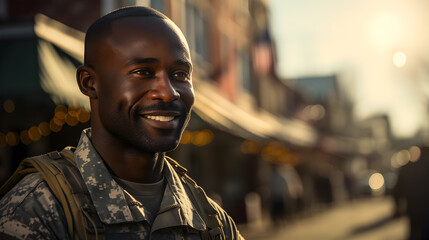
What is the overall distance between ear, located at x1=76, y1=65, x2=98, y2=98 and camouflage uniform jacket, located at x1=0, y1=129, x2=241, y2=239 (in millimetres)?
157

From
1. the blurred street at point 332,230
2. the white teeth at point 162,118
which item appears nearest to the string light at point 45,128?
the blurred street at point 332,230

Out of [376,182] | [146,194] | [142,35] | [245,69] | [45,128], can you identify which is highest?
[142,35]

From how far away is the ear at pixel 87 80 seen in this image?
1.89 meters

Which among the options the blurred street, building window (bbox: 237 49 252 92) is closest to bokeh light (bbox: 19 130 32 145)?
the blurred street

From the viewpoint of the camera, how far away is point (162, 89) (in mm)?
1821

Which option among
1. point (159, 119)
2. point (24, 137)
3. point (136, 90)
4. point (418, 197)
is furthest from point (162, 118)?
point (24, 137)

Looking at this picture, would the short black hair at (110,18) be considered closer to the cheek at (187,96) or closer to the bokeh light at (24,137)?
the cheek at (187,96)

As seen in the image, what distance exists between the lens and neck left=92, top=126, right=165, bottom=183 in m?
1.90

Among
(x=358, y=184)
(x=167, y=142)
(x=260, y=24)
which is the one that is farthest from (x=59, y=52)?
(x=358, y=184)

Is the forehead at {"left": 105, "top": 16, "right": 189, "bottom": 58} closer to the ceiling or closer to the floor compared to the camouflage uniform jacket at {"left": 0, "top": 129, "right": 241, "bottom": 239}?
closer to the ceiling

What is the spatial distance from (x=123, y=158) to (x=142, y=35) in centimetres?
38

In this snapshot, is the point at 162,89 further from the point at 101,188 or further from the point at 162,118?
the point at 101,188

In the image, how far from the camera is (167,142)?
72.9 inches

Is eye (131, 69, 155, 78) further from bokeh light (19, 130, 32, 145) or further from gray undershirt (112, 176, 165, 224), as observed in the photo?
bokeh light (19, 130, 32, 145)
